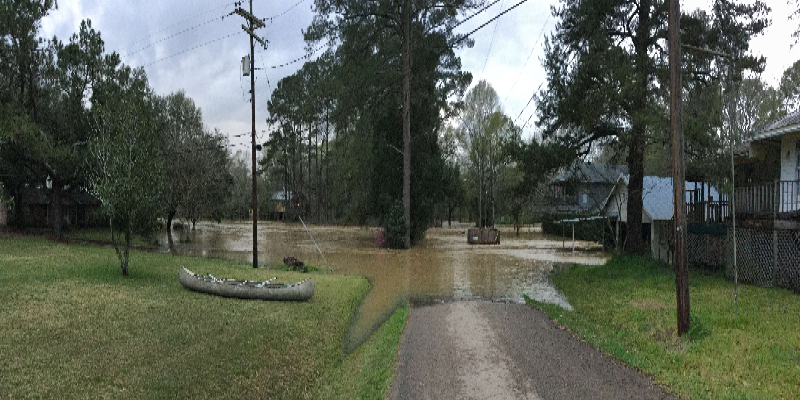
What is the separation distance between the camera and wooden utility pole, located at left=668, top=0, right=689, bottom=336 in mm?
11109

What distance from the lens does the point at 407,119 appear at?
131ft

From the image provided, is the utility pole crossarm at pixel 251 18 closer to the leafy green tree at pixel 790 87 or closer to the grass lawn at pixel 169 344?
the grass lawn at pixel 169 344

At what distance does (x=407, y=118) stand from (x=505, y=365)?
31126 millimetres

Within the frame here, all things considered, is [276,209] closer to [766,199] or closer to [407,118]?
[407,118]

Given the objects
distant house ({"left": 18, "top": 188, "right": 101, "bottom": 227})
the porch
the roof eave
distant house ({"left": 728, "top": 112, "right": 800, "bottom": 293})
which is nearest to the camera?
distant house ({"left": 728, "top": 112, "right": 800, "bottom": 293})

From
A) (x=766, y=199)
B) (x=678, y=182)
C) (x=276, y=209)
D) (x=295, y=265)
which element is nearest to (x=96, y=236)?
(x=295, y=265)

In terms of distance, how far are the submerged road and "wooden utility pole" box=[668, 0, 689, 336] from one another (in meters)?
1.92

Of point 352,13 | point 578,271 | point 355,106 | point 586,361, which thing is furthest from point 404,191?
point 586,361

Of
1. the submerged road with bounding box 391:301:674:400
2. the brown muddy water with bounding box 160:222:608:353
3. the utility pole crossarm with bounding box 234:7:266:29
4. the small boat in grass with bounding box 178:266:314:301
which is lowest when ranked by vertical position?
the brown muddy water with bounding box 160:222:608:353

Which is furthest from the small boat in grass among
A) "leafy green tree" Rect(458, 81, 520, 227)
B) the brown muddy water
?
"leafy green tree" Rect(458, 81, 520, 227)

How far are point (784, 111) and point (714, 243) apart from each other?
20882 mm

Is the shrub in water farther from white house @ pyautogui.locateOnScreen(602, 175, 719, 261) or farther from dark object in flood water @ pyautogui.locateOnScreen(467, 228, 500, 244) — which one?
white house @ pyautogui.locateOnScreen(602, 175, 719, 261)

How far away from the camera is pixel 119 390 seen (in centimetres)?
862

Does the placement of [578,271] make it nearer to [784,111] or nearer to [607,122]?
[607,122]
